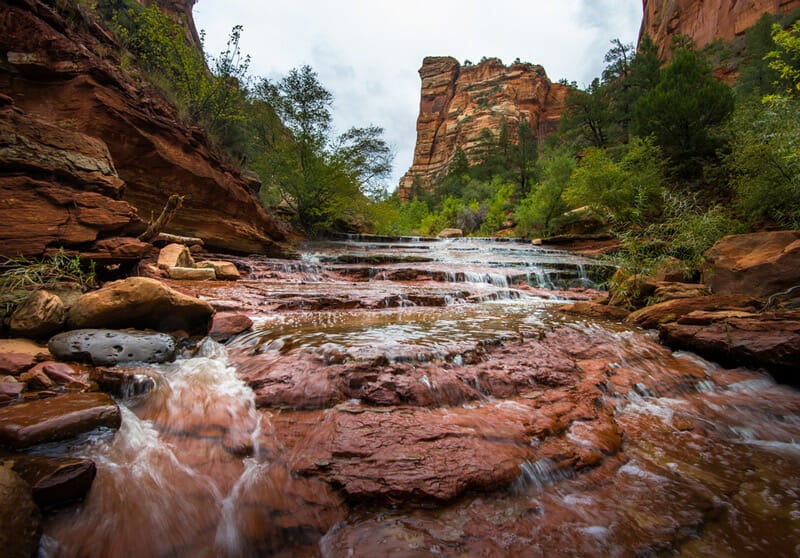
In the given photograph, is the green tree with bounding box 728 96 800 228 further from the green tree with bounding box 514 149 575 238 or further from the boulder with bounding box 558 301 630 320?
the green tree with bounding box 514 149 575 238

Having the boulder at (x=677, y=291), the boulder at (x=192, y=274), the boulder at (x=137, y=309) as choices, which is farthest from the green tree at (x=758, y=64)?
the boulder at (x=137, y=309)

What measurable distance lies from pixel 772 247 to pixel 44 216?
1016 centimetres

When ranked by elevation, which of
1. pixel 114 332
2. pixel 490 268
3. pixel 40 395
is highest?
pixel 490 268

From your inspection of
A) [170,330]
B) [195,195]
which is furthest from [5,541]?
[195,195]

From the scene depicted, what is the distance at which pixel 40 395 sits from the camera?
6.82ft

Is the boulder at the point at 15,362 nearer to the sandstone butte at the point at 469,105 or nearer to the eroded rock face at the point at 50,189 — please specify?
the eroded rock face at the point at 50,189

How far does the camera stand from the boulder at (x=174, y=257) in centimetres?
641

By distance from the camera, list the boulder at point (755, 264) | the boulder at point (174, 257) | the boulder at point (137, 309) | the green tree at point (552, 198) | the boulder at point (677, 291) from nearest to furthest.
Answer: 1. the boulder at point (137, 309)
2. the boulder at point (755, 264)
3. the boulder at point (677, 291)
4. the boulder at point (174, 257)
5. the green tree at point (552, 198)

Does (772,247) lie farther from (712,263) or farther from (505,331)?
(505,331)

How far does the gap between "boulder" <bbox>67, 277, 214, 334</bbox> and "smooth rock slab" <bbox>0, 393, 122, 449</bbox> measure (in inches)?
48.5

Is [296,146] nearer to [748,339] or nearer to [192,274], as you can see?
[192,274]

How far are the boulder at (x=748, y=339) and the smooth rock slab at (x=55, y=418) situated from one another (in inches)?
235

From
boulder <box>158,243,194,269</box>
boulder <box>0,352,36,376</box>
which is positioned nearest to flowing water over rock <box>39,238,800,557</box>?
boulder <box>0,352,36,376</box>

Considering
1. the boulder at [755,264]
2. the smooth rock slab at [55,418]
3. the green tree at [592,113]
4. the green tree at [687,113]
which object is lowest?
the smooth rock slab at [55,418]
